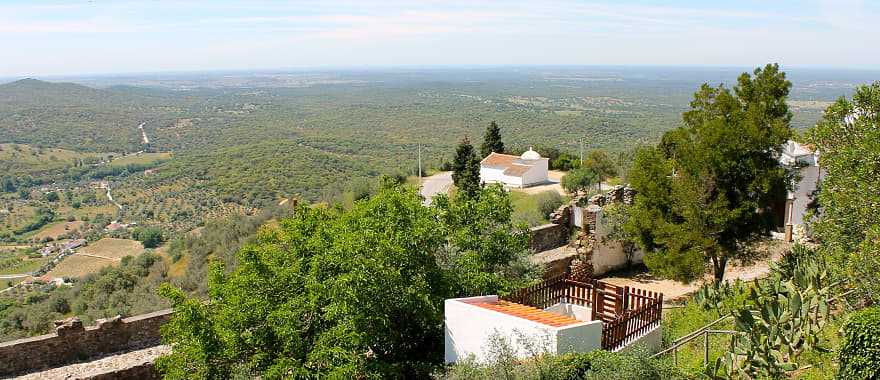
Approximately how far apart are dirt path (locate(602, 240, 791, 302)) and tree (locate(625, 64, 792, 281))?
1.47 metres

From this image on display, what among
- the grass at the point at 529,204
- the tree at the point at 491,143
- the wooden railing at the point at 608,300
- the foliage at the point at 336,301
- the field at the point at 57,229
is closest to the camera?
the foliage at the point at 336,301

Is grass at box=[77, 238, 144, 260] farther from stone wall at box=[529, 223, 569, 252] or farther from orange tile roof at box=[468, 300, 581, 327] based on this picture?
orange tile roof at box=[468, 300, 581, 327]

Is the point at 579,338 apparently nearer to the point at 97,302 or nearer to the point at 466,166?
the point at 97,302

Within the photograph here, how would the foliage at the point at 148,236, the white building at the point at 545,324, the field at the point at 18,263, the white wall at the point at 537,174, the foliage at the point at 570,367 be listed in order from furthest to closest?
the foliage at the point at 148,236, the field at the point at 18,263, the white wall at the point at 537,174, the white building at the point at 545,324, the foliage at the point at 570,367

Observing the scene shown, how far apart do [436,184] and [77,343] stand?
2923 centimetres

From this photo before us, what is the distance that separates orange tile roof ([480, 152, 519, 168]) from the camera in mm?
39156

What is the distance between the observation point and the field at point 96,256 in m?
38.9

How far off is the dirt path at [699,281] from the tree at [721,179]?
4.82ft

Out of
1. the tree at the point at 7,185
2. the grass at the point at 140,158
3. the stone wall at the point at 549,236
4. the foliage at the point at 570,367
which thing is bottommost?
the tree at the point at 7,185

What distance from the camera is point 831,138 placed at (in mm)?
10477

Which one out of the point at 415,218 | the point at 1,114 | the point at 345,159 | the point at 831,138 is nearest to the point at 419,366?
the point at 415,218

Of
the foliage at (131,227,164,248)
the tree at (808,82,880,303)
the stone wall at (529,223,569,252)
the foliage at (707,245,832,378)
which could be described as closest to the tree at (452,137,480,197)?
the stone wall at (529,223,569,252)

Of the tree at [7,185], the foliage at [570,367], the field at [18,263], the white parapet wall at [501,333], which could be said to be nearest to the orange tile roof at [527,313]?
the white parapet wall at [501,333]

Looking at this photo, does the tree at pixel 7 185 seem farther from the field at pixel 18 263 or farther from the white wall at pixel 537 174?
the white wall at pixel 537 174
